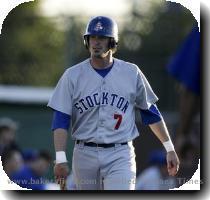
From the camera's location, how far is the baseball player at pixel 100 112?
24.2ft

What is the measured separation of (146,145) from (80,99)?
28.8 ft

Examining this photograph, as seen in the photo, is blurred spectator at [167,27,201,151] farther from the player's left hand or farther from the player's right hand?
the player's right hand

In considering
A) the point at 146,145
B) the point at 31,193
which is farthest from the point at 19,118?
the point at 31,193

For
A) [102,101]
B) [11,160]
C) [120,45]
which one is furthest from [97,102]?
[120,45]

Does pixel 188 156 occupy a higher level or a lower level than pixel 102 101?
higher

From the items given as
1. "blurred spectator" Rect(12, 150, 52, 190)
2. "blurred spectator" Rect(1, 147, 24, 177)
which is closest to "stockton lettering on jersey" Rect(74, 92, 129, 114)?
"blurred spectator" Rect(12, 150, 52, 190)

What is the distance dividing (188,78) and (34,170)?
369 centimetres

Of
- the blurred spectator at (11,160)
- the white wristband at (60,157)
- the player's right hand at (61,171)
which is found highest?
the blurred spectator at (11,160)

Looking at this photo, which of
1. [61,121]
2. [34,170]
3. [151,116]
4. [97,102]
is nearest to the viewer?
[61,121]

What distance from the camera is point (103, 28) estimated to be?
24.2 feet

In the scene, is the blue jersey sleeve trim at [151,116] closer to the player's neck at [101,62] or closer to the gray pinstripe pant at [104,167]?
the gray pinstripe pant at [104,167]

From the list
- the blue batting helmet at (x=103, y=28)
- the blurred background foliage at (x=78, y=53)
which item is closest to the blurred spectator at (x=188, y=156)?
the blurred background foliage at (x=78, y=53)

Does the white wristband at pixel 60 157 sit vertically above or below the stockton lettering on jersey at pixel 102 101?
below

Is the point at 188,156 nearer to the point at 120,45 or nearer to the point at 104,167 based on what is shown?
the point at 120,45
